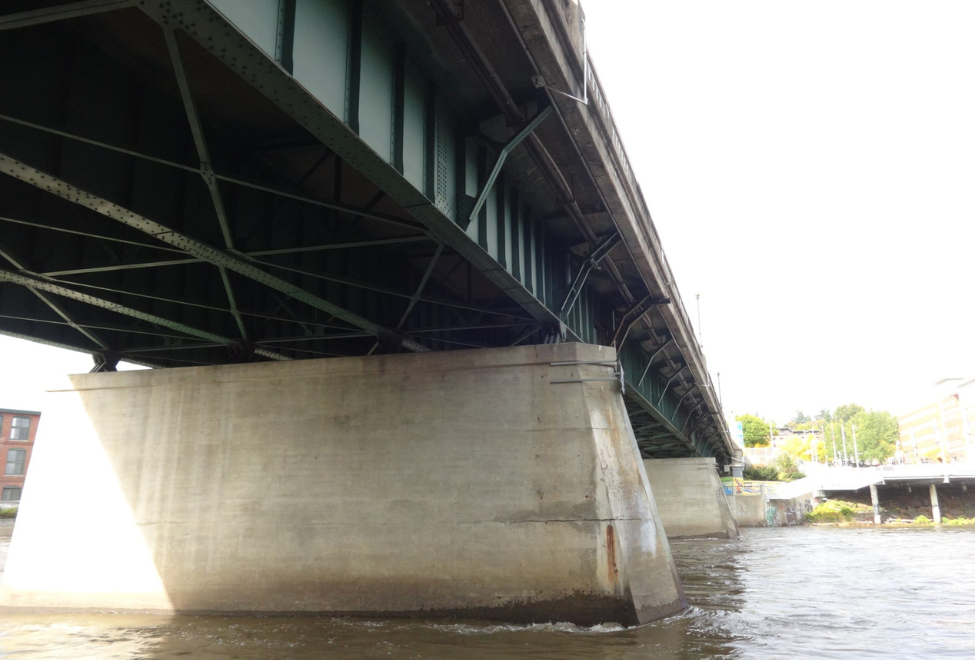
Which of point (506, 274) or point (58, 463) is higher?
point (506, 274)

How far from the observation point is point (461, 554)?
12516 mm

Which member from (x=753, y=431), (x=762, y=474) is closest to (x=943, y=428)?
(x=753, y=431)

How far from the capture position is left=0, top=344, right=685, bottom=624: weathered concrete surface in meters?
12.3

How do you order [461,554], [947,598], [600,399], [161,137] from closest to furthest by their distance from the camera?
[161,137]
[461,554]
[600,399]
[947,598]

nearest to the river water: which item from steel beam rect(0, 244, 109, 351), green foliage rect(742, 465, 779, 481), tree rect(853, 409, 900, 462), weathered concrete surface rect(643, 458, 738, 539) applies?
steel beam rect(0, 244, 109, 351)

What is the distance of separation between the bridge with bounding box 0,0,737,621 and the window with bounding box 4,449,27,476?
56754 mm

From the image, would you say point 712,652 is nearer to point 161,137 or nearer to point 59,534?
point 161,137

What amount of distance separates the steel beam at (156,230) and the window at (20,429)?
63914 mm

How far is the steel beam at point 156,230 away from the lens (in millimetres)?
7441

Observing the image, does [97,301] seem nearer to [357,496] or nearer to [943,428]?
[357,496]

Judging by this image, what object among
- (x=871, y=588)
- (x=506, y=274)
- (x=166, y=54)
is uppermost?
(x=166, y=54)

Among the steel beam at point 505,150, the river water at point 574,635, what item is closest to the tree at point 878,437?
the river water at point 574,635

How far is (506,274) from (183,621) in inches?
334

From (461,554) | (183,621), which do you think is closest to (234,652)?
(183,621)
